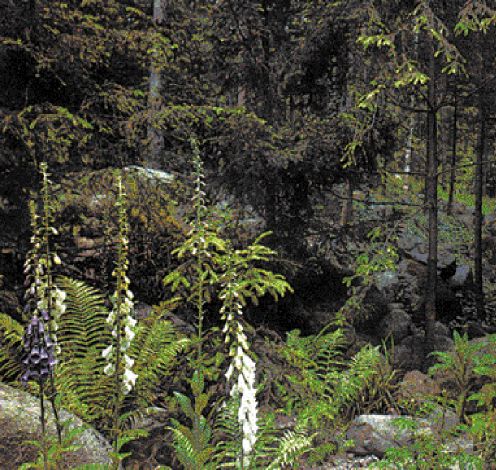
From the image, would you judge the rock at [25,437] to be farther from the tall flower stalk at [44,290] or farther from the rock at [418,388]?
the rock at [418,388]

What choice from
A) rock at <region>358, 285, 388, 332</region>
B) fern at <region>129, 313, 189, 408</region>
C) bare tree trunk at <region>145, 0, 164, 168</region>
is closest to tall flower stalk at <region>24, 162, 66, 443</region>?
fern at <region>129, 313, 189, 408</region>

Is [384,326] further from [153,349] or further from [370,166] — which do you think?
[153,349]

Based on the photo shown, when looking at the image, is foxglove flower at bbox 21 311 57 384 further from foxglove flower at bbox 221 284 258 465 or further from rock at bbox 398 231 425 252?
rock at bbox 398 231 425 252

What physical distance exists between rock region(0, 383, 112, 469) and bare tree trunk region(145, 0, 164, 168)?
168 inches

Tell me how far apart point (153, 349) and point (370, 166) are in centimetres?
406

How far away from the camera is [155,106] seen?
6.88 metres

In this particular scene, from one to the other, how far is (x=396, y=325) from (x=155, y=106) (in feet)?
17.0

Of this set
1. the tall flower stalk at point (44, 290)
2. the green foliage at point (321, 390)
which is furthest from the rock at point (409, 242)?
the tall flower stalk at point (44, 290)

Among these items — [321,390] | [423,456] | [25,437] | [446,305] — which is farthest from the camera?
[446,305]

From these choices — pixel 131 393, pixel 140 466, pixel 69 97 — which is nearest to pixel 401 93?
pixel 69 97

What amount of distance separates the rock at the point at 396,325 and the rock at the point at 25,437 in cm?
620

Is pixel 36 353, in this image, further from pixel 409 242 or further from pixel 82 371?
pixel 409 242

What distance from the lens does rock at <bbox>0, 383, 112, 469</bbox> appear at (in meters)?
2.93

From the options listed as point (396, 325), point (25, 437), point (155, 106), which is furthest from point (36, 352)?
point (396, 325)
